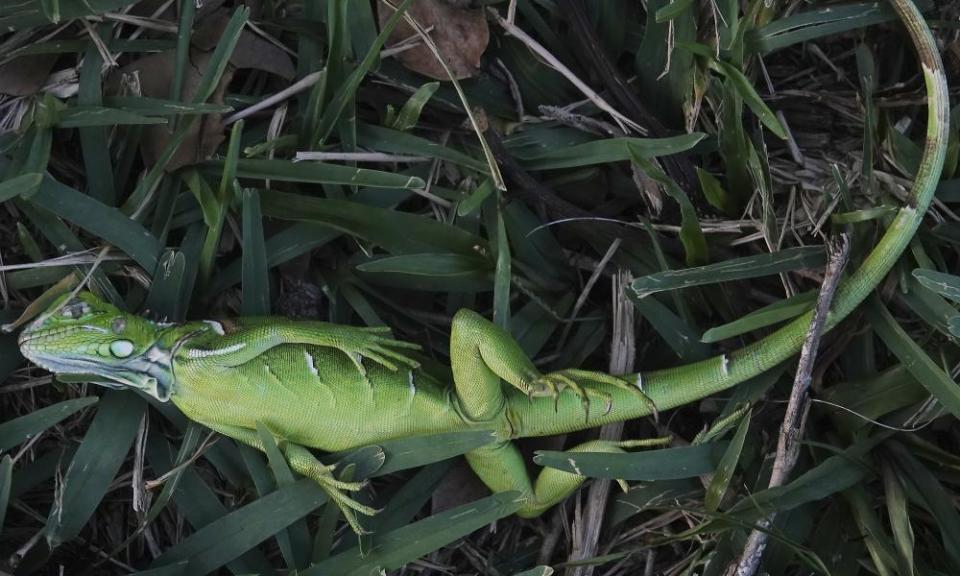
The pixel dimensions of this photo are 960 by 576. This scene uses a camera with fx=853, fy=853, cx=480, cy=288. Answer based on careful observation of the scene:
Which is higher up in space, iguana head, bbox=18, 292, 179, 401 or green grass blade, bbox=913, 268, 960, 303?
green grass blade, bbox=913, 268, 960, 303

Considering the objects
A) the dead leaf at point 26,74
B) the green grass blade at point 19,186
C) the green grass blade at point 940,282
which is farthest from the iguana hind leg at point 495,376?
the dead leaf at point 26,74

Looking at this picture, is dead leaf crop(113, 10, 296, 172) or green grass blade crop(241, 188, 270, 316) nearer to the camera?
green grass blade crop(241, 188, 270, 316)

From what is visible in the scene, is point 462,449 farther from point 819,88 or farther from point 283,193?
point 819,88

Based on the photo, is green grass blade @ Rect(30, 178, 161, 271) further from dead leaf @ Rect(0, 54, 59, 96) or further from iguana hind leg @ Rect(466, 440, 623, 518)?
iguana hind leg @ Rect(466, 440, 623, 518)

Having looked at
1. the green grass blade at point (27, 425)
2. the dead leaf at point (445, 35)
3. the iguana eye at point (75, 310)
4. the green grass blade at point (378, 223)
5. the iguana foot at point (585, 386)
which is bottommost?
the green grass blade at point (27, 425)

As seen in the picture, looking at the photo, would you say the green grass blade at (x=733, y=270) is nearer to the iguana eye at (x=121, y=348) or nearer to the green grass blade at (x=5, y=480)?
the iguana eye at (x=121, y=348)

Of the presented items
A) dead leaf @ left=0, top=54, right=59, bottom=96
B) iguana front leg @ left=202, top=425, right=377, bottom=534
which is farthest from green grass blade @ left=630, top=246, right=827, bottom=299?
dead leaf @ left=0, top=54, right=59, bottom=96
